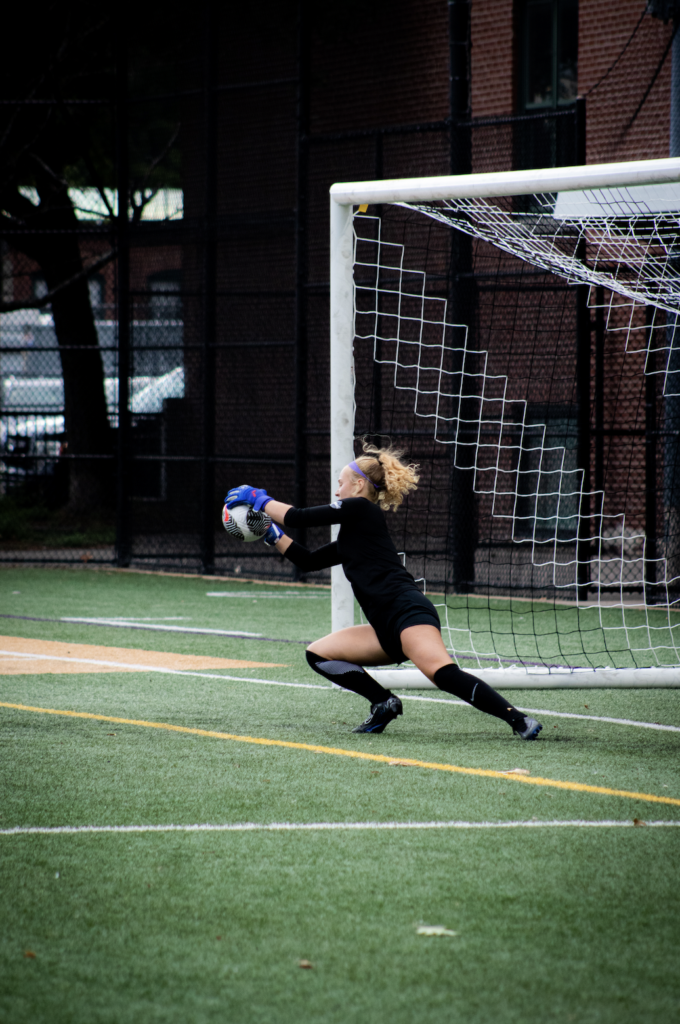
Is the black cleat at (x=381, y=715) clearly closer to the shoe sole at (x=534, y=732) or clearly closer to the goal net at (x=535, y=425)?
the shoe sole at (x=534, y=732)

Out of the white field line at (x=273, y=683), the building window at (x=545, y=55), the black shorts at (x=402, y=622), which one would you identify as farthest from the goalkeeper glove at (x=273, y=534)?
the building window at (x=545, y=55)

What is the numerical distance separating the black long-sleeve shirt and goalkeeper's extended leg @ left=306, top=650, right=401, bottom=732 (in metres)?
0.30

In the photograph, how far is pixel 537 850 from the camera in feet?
14.4

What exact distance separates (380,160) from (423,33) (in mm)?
5798

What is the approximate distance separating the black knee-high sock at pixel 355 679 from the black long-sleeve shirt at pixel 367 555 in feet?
0.95

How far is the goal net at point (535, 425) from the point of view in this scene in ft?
34.2

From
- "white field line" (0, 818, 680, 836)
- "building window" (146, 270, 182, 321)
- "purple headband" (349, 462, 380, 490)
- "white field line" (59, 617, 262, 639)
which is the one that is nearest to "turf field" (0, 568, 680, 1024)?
"white field line" (0, 818, 680, 836)

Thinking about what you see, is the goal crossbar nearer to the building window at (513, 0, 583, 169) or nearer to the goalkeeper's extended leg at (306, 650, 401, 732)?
the goalkeeper's extended leg at (306, 650, 401, 732)

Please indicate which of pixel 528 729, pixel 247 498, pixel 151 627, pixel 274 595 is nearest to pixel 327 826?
pixel 528 729

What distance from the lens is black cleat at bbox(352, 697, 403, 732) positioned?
6.52m

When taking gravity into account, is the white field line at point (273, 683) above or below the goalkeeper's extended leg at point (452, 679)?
below

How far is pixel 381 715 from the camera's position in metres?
6.52

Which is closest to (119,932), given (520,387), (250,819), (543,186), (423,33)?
(250,819)

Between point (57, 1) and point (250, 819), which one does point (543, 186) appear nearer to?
point (250, 819)
